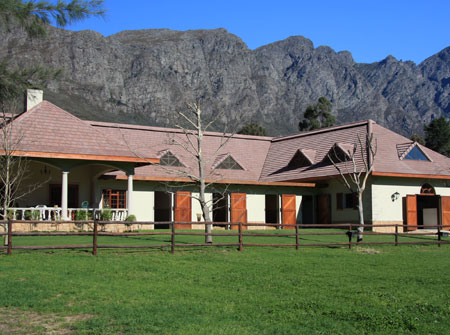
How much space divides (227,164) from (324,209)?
602 centimetres

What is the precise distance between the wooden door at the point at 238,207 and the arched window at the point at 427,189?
9539 mm

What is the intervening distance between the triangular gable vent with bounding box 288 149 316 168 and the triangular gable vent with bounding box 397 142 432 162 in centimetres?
479

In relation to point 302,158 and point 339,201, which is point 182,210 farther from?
point 339,201

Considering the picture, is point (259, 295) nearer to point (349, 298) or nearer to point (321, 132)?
point (349, 298)

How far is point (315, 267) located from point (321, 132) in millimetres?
20820

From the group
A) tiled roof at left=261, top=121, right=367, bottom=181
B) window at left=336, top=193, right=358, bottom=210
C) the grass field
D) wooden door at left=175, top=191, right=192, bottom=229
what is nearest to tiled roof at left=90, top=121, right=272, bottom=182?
tiled roof at left=261, top=121, right=367, bottom=181

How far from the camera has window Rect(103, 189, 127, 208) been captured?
90.0ft

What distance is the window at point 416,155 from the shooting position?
30703 millimetres

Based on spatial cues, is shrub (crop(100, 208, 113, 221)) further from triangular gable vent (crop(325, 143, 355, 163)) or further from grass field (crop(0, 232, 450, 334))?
triangular gable vent (crop(325, 143, 355, 163))

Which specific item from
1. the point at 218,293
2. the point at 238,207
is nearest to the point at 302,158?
the point at 238,207

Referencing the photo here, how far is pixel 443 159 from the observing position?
32.3m

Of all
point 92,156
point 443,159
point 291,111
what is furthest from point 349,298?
point 291,111

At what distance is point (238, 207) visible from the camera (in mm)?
30000

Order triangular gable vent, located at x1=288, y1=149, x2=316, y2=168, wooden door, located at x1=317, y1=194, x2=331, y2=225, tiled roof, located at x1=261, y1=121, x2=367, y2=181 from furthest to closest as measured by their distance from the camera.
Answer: triangular gable vent, located at x1=288, y1=149, x2=316, y2=168
wooden door, located at x1=317, y1=194, x2=331, y2=225
tiled roof, located at x1=261, y1=121, x2=367, y2=181
